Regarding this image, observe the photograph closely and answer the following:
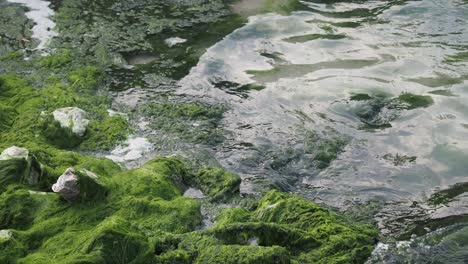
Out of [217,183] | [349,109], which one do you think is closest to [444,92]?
[349,109]

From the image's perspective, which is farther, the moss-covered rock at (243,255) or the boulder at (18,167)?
the boulder at (18,167)

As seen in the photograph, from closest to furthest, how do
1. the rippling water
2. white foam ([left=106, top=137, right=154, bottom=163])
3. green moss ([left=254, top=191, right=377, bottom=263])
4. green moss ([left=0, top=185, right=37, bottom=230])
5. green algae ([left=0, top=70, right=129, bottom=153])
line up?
green moss ([left=254, top=191, right=377, bottom=263]) < green moss ([left=0, top=185, right=37, bottom=230]) < the rippling water < white foam ([left=106, top=137, right=154, bottom=163]) < green algae ([left=0, top=70, right=129, bottom=153])

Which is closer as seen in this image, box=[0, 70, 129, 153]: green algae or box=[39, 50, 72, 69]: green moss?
box=[0, 70, 129, 153]: green algae

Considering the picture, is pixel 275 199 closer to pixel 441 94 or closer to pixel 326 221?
pixel 326 221

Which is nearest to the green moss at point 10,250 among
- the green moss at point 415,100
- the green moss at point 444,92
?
the green moss at point 415,100

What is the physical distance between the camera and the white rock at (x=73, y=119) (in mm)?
6695

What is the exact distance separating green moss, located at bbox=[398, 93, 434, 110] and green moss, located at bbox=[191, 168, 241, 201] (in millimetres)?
2901

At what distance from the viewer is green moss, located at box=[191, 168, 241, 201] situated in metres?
5.61

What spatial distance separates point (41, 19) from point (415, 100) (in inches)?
273

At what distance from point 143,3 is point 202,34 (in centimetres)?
181

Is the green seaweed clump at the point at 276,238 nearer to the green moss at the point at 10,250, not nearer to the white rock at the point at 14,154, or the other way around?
the green moss at the point at 10,250

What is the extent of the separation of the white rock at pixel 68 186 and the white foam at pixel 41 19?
16.0 feet

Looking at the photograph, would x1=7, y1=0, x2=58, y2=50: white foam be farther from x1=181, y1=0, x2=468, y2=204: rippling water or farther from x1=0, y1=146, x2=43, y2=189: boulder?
x1=0, y1=146, x2=43, y2=189: boulder

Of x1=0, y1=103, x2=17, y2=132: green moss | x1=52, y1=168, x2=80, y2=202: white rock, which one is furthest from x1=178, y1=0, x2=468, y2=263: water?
x1=0, y1=103, x2=17, y2=132: green moss
